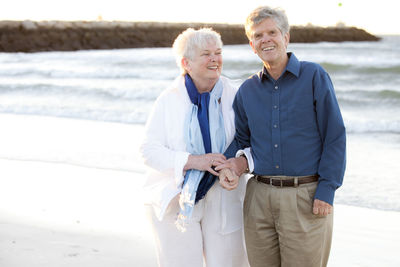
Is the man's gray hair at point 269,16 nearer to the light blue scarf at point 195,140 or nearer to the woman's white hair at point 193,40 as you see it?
the woman's white hair at point 193,40

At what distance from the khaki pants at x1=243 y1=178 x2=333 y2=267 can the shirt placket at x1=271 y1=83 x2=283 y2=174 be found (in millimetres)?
107

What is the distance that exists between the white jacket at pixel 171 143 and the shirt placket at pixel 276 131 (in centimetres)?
29

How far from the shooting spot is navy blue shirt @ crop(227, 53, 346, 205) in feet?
7.57

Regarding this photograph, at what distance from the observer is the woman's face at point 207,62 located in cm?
254

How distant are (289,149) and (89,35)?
3415 centimetres

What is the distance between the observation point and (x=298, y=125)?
2363 mm

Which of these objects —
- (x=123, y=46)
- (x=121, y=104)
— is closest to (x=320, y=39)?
(x=123, y=46)

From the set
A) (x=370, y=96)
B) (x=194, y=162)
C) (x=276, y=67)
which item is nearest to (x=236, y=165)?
(x=194, y=162)

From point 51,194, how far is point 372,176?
9.22 ft

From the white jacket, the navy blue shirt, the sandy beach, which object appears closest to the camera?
the navy blue shirt

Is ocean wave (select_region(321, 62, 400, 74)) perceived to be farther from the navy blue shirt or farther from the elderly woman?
the navy blue shirt

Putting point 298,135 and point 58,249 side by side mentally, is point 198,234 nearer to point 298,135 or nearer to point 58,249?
point 298,135

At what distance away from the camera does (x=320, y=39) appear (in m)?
49.9

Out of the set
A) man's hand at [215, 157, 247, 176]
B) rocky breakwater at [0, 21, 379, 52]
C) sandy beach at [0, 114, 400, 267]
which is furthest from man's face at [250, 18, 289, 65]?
rocky breakwater at [0, 21, 379, 52]
